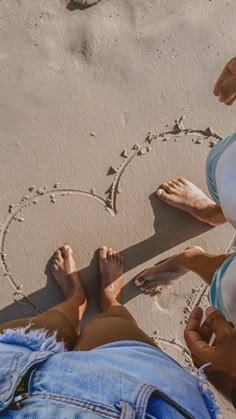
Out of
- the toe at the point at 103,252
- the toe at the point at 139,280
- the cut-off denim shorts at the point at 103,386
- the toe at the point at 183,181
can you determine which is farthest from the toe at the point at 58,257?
the cut-off denim shorts at the point at 103,386

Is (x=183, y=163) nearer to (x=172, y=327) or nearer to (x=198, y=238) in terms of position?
(x=198, y=238)

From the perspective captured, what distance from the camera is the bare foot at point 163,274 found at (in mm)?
1846

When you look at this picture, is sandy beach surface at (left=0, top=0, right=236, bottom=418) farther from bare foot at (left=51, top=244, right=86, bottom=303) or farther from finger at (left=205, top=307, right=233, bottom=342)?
finger at (left=205, top=307, right=233, bottom=342)

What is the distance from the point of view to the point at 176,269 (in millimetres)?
1863

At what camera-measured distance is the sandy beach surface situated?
1892 millimetres

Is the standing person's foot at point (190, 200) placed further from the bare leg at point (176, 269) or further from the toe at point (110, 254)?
the toe at point (110, 254)

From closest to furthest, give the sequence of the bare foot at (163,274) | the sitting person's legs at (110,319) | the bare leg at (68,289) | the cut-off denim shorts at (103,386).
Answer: the cut-off denim shorts at (103,386)
the sitting person's legs at (110,319)
the bare leg at (68,289)
the bare foot at (163,274)

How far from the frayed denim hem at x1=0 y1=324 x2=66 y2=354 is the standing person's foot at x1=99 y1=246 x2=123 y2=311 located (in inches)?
20.4

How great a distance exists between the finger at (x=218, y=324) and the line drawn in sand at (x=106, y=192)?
0.72 m

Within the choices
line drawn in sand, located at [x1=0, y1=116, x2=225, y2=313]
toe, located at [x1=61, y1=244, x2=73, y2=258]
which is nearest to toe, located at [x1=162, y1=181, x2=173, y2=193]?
line drawn in sand, located at [x1=0, y1=116, x2=225, y2=313]

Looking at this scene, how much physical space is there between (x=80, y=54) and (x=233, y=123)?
0.65 meters

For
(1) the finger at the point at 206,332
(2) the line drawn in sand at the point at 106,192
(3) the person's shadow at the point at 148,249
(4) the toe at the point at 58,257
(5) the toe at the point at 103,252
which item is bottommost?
(1) the finger at the point at 206,332

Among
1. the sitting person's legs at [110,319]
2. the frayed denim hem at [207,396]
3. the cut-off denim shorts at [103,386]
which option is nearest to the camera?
the cut-off denim shorts at [103,386]

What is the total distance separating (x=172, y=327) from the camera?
6.42ft
